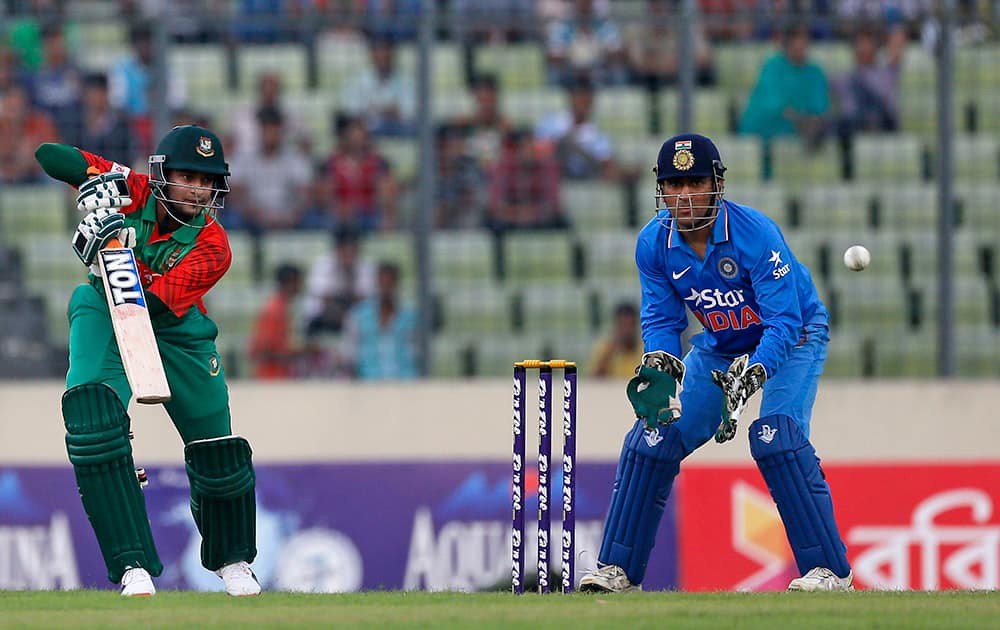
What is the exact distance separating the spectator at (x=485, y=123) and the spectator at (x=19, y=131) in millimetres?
2394

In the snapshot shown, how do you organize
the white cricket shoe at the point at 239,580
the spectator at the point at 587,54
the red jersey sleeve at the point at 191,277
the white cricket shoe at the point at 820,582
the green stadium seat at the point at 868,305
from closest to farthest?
the red jersey sleeve at the point at 191,277, the white cricket shoe at the point at 239,580, the white cricket shoe at the point at 820,582, the green stadium seat at the point at 868,305, the spectator at the point at 587,54

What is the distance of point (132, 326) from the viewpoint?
21.9 ft

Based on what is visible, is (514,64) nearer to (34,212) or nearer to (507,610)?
(34,212)

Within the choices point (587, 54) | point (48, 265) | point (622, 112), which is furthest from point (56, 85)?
point (622, 112)

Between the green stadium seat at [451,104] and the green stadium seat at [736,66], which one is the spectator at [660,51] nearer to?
the green stadium seat at [736,66]

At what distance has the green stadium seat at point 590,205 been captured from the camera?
Result: 36.5 ft

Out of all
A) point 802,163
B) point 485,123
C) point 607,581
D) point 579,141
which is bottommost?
point 607,581

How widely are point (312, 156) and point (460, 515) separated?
2.26 meters

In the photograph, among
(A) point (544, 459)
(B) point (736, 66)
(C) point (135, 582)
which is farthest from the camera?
(B) point (736, 66)

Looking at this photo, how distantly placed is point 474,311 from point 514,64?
1515 millimetres

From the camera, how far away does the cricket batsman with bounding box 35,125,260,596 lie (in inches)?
266

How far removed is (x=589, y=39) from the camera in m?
11.4

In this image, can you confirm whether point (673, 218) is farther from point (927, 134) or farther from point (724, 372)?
point (927, 134)

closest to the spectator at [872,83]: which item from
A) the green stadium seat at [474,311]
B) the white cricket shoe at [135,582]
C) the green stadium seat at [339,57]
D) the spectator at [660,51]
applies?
the spectator at [660,51]
